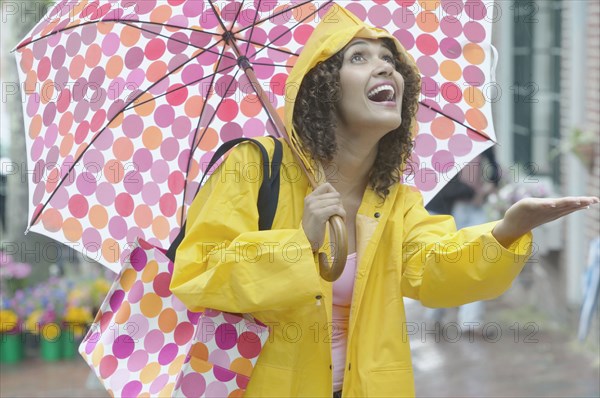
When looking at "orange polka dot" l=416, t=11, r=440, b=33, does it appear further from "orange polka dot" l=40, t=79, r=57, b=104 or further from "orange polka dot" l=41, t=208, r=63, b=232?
"orange polka dot" l=41, t=208, r=63, b=232

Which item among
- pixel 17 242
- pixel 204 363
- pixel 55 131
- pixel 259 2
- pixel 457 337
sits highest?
pixel 259 2

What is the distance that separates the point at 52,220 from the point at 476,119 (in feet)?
4.99

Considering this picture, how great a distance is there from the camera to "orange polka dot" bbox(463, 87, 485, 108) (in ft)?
12.2

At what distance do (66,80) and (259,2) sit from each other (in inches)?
28.3

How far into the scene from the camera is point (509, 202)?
8703 mm

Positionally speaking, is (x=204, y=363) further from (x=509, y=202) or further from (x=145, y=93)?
(x=509, y=202)

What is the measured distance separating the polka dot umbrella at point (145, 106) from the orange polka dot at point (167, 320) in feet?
1.02

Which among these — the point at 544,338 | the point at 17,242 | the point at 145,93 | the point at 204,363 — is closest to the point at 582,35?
the point at 544,338

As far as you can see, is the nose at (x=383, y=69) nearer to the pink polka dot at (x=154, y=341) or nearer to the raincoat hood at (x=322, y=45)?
the raincoat hood at (x=322, y=45)

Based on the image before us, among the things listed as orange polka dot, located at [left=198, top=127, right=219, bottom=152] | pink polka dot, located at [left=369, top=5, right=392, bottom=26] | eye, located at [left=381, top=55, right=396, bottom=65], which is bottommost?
orange polka dot, located at [left=198, top=127, right=219, bottom=152]

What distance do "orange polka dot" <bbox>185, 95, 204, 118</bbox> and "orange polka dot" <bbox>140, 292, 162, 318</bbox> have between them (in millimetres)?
692

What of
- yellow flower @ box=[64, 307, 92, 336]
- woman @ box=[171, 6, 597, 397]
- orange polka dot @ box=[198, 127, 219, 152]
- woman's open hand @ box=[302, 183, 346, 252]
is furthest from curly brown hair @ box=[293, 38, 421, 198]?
yellow flower @ box=[64, 307, 92, 336]

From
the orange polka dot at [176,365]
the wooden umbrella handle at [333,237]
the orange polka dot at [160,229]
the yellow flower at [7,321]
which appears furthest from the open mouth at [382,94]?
the yellow flower at [7,321]

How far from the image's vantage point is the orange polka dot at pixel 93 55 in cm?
358
